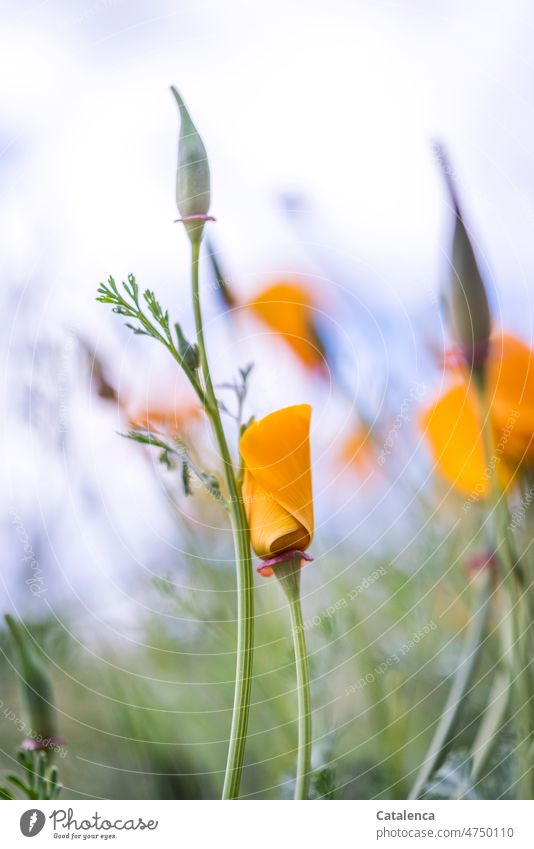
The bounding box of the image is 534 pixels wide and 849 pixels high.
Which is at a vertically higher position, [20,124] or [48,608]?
[20,124]

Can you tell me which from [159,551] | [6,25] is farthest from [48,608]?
[6,25]

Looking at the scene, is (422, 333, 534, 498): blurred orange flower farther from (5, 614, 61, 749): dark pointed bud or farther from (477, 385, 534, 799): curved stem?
(5, 614, 61, 749): dark pointed bud

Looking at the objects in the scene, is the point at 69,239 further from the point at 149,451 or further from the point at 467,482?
the point at 467,482

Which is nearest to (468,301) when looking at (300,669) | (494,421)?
(494,421)

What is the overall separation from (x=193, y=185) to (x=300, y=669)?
0.20 m

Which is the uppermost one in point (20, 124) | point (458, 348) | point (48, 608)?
point (20, 124)

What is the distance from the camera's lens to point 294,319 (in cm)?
41

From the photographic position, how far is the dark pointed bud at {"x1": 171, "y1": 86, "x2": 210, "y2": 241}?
362 millimetres

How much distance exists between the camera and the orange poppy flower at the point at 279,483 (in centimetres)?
31

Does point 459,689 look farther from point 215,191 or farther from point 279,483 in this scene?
point 215,191

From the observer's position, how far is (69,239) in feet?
1.40

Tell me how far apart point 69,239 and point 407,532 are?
218mm

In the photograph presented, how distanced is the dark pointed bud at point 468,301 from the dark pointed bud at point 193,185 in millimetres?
105
